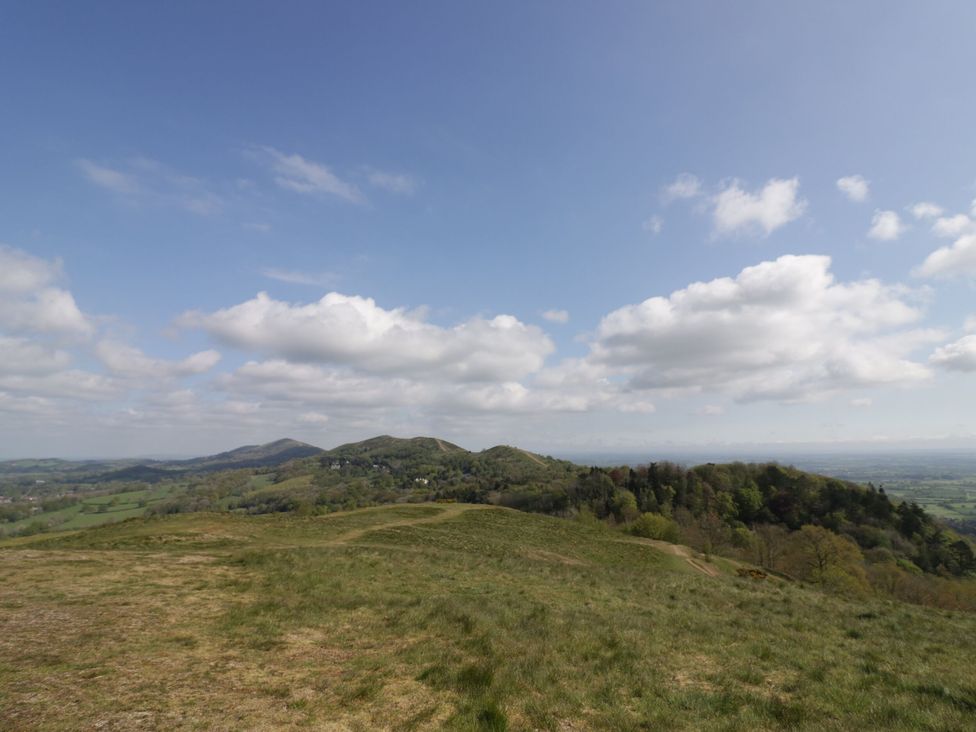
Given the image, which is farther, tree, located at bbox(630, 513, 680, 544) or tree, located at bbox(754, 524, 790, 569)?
tree, located at bbox(630, 513, 680, 544)

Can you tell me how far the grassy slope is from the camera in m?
8.80

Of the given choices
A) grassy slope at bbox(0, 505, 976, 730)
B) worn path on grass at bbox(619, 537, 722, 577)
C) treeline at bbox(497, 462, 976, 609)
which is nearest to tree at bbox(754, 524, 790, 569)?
treeline at bbox(497, 462, 976, 609)

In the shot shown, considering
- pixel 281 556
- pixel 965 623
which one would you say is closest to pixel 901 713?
pixel 965 623

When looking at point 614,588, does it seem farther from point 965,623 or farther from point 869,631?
point 965,623

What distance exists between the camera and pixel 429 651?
39.3 feet

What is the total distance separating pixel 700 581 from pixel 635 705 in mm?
25042

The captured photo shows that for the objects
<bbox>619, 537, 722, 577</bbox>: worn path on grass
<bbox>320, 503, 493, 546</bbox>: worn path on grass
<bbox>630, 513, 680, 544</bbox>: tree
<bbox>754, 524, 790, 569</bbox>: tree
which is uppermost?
<bbox>320, 503, 493, 546</bbox>: worn path on grass


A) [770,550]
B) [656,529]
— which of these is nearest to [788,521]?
[770,550]

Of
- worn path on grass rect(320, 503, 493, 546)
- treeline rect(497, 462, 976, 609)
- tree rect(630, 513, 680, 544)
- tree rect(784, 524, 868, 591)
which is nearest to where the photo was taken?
worn path on grass rect(320, 503, 493, 546)

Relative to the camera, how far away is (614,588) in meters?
24.8

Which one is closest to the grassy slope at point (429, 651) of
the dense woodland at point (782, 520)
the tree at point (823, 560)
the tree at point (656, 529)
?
the tree at point (823, 560)

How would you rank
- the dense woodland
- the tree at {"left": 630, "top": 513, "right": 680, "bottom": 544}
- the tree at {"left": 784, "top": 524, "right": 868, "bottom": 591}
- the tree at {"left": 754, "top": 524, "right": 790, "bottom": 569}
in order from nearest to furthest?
1. the tree at {"left": 784, "top": 524, "right": 868, "bottom": 591}
2. the dense woodland
3. the tree at {"left": 754, "top": 524, "right": 790, "bottom": 569}
4. the tree at {"left": 630, "top": 513, "right": 680, "bottom": 544}

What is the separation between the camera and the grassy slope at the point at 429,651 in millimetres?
8797

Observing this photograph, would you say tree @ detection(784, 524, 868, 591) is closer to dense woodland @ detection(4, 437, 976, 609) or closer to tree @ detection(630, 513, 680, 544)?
dense woodland @ detection(4, 437, 976, 609)
